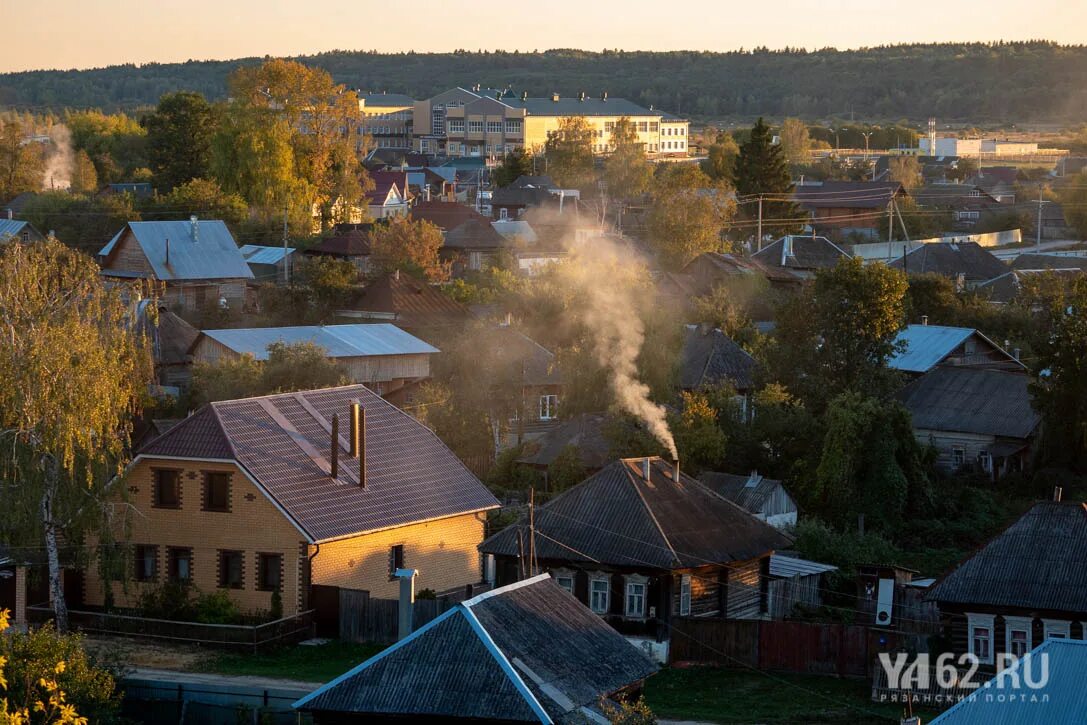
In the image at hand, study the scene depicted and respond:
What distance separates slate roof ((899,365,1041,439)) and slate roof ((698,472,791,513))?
9326mm

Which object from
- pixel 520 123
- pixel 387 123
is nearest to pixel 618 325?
pixel 520 123

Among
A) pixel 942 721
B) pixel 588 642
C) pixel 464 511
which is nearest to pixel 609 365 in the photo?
pixel 464 511

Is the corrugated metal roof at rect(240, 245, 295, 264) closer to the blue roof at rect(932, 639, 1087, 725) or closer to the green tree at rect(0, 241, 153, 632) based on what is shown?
the green tree at rect(0, 241, 153, 632)

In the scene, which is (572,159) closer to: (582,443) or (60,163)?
(60,163)

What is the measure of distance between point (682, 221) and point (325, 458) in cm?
4274

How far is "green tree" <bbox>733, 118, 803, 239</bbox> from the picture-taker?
3450 inches

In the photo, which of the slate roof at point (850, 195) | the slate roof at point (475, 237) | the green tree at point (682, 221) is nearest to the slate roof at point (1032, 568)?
the green tree at point (682, 221)

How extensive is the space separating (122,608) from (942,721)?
59.6ft

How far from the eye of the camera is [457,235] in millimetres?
77000

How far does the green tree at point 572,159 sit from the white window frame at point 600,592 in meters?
76.6

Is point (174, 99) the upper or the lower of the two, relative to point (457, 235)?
upper

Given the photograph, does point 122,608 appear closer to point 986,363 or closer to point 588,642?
point 588,642

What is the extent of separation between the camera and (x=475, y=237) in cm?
7675

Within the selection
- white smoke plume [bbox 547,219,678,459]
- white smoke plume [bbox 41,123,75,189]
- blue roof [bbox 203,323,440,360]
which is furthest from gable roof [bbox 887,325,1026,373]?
white smoke plume [bbox 41,123,75,189]
